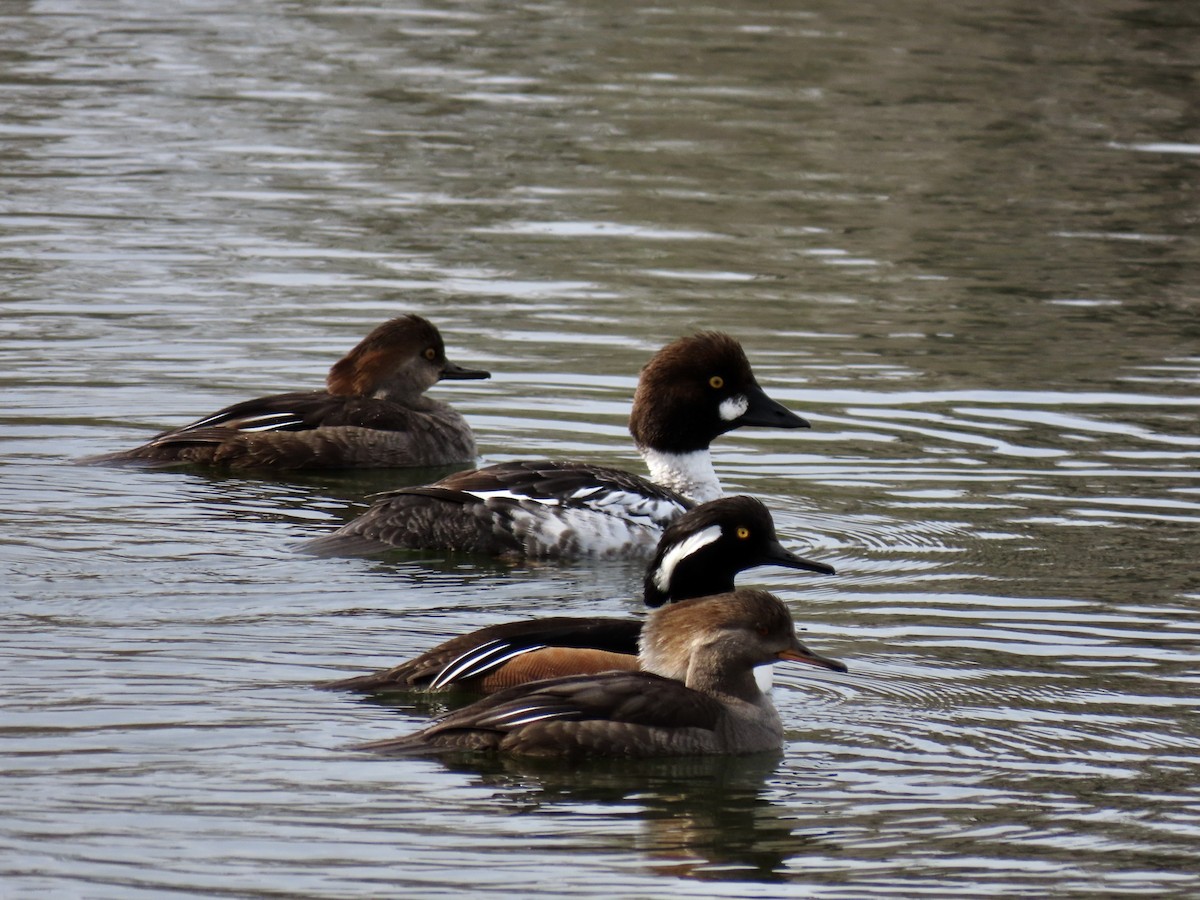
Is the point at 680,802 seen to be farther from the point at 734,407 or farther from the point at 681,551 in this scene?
the point at 734,407

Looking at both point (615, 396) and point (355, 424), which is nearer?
point (355, 424)

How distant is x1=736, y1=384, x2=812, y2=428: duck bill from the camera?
12.1 metres

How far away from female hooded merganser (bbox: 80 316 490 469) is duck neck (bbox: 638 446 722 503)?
1.57m

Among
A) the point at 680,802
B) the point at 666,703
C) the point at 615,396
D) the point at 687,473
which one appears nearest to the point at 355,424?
the point at 615,396

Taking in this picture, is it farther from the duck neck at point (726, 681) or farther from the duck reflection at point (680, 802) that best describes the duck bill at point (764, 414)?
the duck reflection at point (680, 802)

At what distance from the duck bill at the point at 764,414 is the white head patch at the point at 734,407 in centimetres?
1

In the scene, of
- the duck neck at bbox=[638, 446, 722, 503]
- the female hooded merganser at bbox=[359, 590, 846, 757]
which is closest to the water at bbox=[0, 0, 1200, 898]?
the female hooded merganser at bbox=[359, 590, 846, 757]

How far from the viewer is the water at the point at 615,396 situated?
24.7ft

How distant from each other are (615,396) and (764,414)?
2.40m

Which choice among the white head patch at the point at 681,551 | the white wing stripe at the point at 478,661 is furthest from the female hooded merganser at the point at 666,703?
the white head patch at the point at 681,551

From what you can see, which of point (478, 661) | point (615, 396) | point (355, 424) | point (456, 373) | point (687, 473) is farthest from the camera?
point (615, 396)

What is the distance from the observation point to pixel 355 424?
43.2 feet

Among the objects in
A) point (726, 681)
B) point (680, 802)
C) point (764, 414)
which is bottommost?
point (680, 802)

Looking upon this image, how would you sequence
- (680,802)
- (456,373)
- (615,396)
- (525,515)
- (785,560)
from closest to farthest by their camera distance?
(680,802), (785,560), (525,515), (456,373), (615,396)
